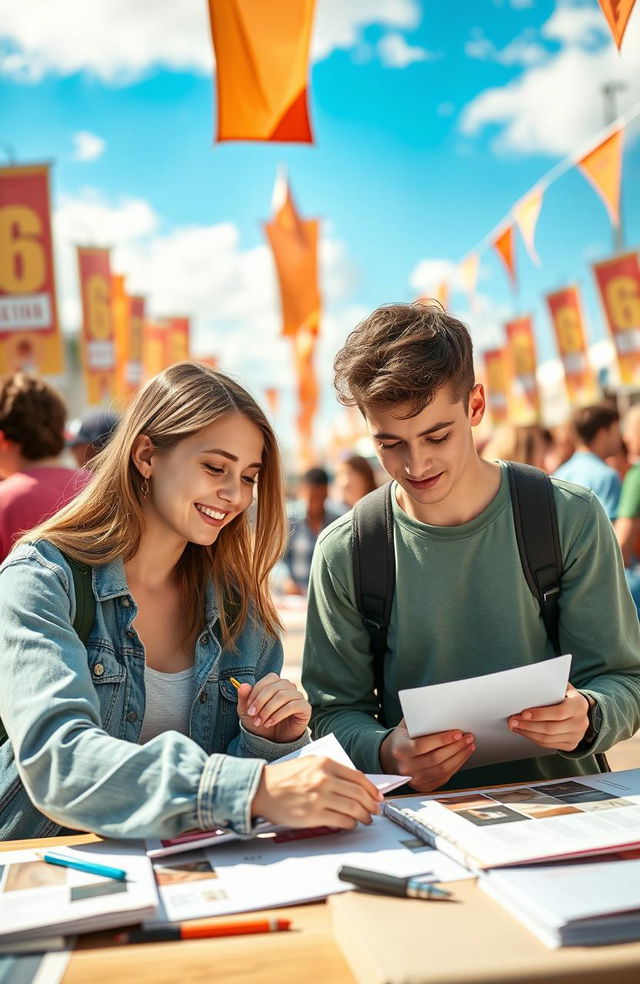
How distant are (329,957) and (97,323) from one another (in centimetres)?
946

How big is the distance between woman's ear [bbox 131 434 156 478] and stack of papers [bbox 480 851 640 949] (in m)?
1.04

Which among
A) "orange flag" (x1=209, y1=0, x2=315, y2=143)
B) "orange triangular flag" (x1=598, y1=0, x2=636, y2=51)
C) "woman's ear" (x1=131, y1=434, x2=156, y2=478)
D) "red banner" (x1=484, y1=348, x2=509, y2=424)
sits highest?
"red banner" (x1=484, y1=348, x2=509, y2=424)

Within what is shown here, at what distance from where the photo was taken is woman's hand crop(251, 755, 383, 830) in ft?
4.15

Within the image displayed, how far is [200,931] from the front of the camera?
1.02 m

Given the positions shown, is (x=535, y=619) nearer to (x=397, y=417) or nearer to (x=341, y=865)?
(x=397, y=417)

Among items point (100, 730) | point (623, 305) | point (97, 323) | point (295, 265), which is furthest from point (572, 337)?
point (100, 730)

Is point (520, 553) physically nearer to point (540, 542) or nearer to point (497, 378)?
point (540, 542)

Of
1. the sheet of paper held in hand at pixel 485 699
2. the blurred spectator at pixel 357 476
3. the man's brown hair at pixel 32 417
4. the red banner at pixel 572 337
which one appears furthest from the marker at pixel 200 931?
the red banner at pixel 572 337

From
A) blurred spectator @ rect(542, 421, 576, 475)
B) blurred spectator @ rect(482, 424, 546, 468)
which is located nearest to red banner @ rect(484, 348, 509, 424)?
blurred spectator @ rect(542, 421, 576, 475)

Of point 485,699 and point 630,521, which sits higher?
point 630,521

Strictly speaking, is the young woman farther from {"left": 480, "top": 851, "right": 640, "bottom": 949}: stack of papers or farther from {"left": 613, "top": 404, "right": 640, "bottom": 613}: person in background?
{"left": 613, "top": 404, "right": 640, "bottom": 613}: person in background

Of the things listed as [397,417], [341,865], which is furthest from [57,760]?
[397,417]

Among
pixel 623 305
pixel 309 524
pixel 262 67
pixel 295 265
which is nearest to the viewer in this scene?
pixel 262 67

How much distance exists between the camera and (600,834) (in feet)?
3.89
